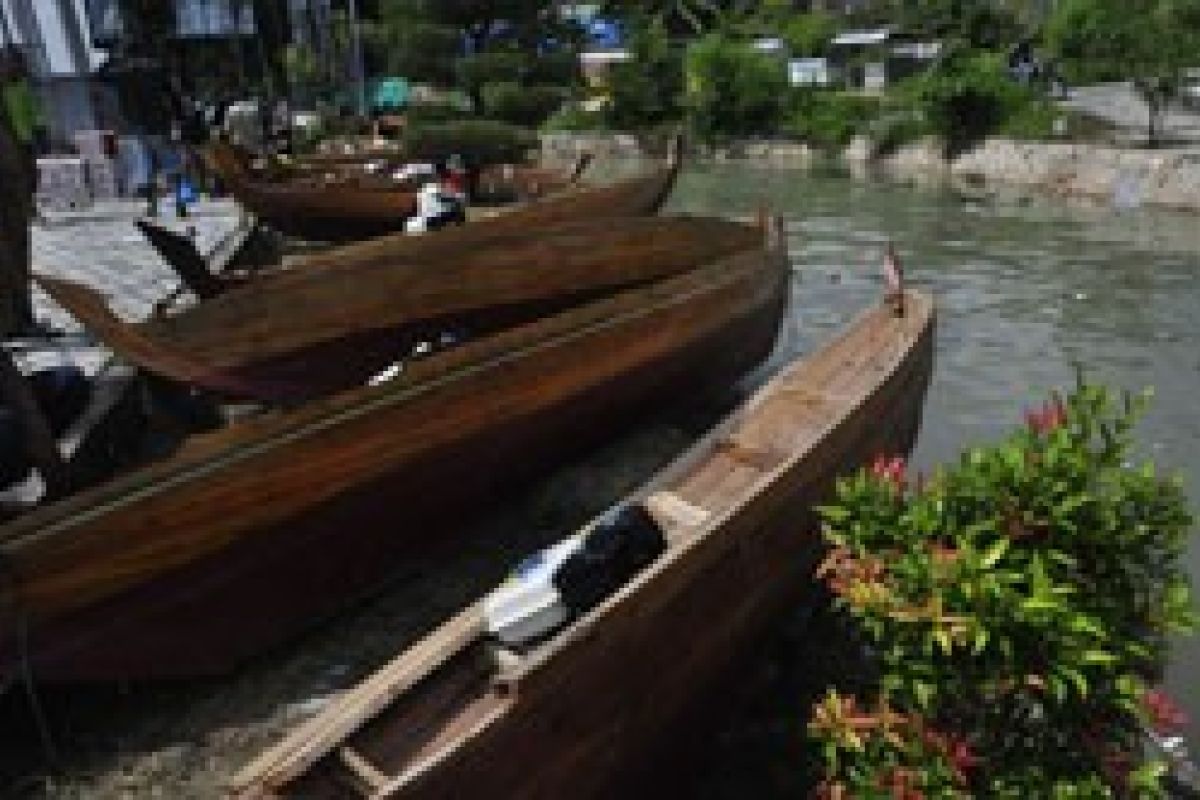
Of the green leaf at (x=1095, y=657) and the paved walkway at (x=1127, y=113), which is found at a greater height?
the paved walkway at (x=1127, y=113)

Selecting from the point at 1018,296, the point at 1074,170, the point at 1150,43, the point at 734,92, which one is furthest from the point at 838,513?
the point at 734,92

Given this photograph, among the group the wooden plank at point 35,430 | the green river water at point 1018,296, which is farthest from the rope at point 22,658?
the green river water at point 1018,296

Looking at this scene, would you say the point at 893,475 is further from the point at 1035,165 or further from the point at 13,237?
the point at 1035,165

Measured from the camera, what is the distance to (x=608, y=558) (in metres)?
4.42

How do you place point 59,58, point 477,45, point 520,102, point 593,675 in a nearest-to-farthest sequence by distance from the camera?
point 593,675
point 59,58
point 520,102
point 477,45

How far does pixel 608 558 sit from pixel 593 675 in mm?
593

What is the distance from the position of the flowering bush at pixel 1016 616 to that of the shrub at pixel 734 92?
1332 inches

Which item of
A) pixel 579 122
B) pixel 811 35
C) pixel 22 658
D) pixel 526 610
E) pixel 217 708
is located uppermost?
pixel 811 35

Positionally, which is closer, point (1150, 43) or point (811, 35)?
point (1150, 43)

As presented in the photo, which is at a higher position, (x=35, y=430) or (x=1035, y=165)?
(x=35, y=430)

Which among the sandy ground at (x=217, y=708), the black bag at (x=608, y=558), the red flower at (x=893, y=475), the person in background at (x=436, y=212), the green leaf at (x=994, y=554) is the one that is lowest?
the sandy ground at (x=217, y=708)

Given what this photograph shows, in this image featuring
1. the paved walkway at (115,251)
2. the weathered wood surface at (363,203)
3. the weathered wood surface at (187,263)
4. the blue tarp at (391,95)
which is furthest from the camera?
the blue tarp at (391,95)

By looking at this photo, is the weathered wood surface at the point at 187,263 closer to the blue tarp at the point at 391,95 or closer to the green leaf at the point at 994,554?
the green leaf at the point at 994,554

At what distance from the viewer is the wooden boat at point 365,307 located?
7090 millimetres
